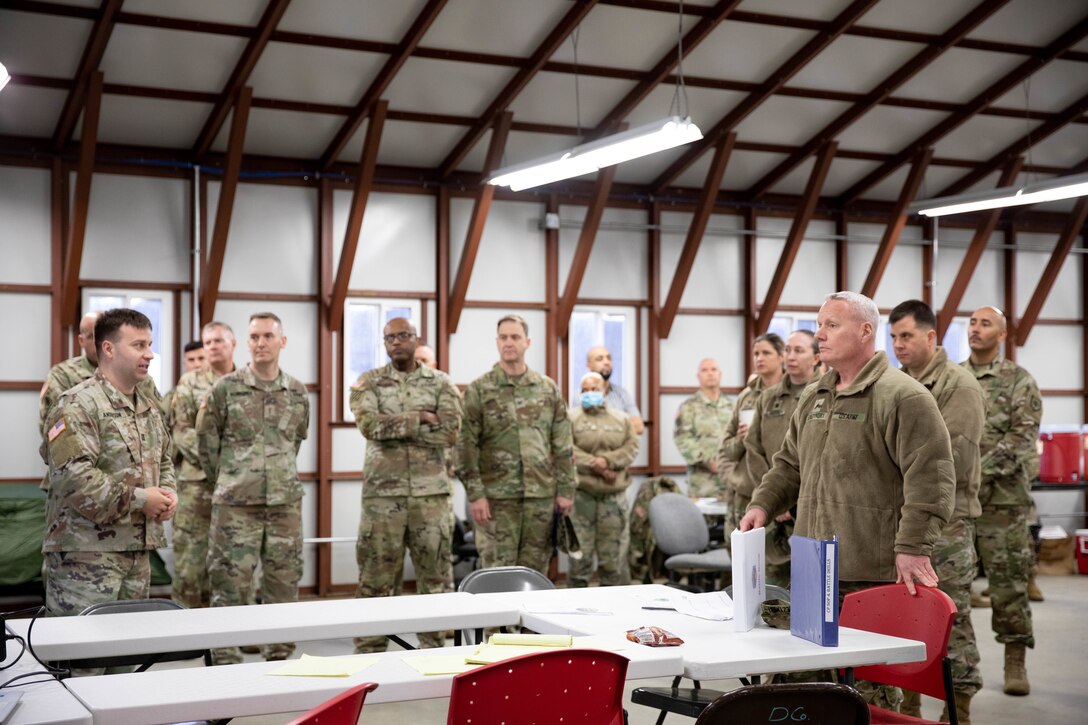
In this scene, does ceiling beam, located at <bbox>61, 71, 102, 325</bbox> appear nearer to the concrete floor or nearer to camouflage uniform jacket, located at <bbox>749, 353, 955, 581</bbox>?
the concrete floor

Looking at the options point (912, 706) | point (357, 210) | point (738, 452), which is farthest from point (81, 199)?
point (912, 706)

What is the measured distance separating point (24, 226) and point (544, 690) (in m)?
7.73

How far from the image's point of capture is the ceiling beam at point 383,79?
311 inches

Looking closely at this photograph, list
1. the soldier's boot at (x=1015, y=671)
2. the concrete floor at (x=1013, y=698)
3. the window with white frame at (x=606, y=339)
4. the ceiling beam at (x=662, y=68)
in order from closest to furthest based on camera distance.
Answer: the concrete floor at (x=1013, y=698) → the soldier's boot at (x=1015, y=671) → the ceiling beam at (x=662, y=68) → the window with white frame at (x=606, y=339)

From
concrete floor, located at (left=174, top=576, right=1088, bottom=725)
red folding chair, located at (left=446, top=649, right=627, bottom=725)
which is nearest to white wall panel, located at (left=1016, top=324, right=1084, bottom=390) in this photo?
concrete floor, located at (left=174, top=576, right=1088, bottom=725)

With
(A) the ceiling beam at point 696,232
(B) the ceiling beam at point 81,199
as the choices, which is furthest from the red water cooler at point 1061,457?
→ (B) the ceiling beam at point 81,199

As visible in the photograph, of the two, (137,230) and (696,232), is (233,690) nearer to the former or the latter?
(137,230)

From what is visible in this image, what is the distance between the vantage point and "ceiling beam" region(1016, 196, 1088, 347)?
12273mm

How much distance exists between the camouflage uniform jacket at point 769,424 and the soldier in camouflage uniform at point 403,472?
1.72m

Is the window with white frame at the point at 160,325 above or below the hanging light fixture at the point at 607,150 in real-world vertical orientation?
below

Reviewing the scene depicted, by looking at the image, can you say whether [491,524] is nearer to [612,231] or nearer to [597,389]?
[597,389]

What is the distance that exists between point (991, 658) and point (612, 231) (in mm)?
5592

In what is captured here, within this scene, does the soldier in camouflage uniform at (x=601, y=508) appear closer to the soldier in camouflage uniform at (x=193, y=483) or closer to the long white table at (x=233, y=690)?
the soldier in camouflage uniform at (x=193, y=483)

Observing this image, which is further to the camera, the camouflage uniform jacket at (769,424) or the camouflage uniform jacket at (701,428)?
the camouflage uniform jacket at (701,428)
